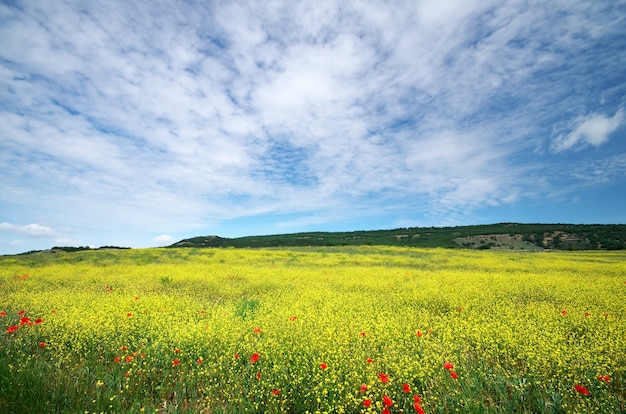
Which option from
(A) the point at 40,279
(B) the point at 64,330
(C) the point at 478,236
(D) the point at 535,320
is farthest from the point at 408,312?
(C) the point at 478,236

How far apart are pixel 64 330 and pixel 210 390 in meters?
3.67

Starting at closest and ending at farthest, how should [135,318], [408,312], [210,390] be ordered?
[210,390] → [135,318] → [408,312]

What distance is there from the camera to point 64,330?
5.72 metres

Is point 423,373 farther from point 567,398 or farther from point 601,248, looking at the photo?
point 601,248

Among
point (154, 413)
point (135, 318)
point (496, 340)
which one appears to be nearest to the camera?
point (154, 413)

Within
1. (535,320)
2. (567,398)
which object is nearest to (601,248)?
(535,320)

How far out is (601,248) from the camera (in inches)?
1789

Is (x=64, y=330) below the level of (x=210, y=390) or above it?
above

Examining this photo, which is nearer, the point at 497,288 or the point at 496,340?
the point at 496,340

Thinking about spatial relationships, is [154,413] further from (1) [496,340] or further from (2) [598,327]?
(2) [598,327]

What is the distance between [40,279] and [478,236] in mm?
64544

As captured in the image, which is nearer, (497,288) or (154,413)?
(154,413)

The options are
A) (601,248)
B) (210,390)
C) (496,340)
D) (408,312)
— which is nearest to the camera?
(210,390)

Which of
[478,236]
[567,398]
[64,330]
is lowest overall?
[567,398]
